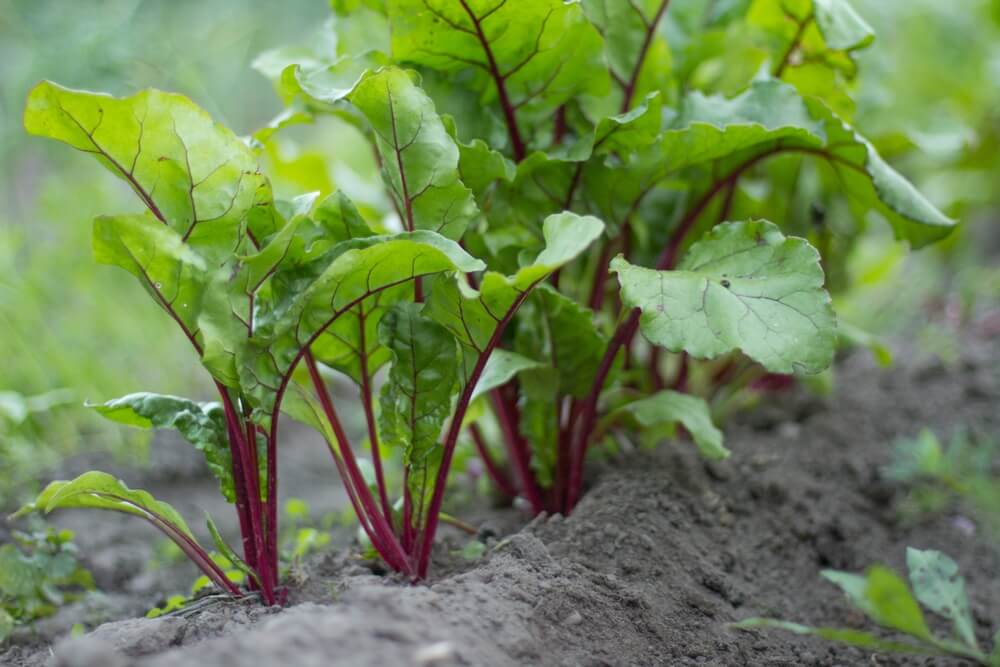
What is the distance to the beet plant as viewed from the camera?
4.12 feet

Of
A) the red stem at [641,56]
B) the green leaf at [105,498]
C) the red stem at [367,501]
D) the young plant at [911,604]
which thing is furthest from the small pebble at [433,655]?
the red stem at [641,56]

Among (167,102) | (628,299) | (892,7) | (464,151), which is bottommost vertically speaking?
(628,299)

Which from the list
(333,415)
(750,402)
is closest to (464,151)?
(333,415)

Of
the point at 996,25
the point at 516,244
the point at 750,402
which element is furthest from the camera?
the point at 996,25

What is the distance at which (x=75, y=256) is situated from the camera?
10.3 ft

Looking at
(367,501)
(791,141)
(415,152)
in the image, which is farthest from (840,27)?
(367,501)

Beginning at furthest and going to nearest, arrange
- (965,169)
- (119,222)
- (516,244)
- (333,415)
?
(965,169), (516,244), (333,415), (119,222)

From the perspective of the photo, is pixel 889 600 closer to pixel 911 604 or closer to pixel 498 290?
pixel 911 604

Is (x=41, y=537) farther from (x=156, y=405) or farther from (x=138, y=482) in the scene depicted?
(x=138, y=482)

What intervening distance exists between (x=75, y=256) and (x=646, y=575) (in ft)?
8.40

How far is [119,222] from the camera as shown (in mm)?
1182

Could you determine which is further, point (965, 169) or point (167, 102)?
point (965, 169)

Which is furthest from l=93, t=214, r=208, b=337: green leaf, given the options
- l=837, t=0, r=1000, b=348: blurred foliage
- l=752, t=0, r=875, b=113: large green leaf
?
l=837, t=0, r=1000, b=348: blurred foliage

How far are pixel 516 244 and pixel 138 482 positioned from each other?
150 centimetres
